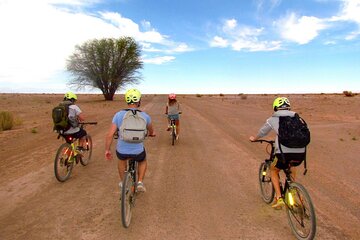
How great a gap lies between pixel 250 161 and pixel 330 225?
4371 mm

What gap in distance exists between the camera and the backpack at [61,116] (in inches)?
289

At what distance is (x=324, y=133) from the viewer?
15977mm

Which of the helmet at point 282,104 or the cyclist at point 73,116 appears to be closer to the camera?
the helmet at point 282,104

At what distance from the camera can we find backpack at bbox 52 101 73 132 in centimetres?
735

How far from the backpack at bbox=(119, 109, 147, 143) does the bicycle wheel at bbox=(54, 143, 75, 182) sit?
2.85m

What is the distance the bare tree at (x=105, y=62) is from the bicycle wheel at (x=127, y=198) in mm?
45679

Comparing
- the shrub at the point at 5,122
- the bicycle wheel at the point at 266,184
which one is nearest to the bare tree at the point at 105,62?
the shrub at the point at 5,122

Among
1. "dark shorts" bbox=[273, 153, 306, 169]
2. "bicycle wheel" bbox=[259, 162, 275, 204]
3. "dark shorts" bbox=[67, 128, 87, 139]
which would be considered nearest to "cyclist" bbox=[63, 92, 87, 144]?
"dark shorts" bbox=[67, 128, 87, 139]

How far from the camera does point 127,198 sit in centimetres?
507

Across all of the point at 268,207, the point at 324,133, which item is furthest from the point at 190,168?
the point at 324,133

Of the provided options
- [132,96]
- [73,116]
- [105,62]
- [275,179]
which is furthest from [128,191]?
[105,62]

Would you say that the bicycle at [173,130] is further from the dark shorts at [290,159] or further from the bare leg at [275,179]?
the dark shorts at [290,159]

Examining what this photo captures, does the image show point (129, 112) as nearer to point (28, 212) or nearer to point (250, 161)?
A: point (28, 212)

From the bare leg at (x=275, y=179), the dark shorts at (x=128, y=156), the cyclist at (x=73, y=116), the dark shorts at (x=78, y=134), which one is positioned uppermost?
the cyclist at (x=73, y=116)
